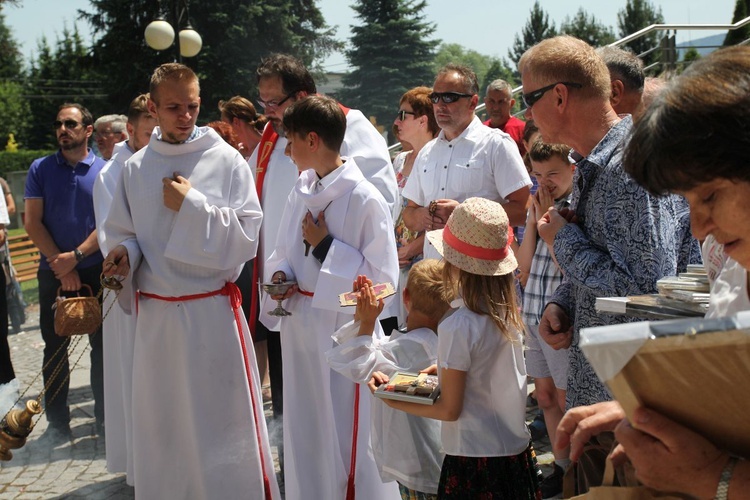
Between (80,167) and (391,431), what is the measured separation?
4.31 m

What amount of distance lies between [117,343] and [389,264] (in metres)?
2.53

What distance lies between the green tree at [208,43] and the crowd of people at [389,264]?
3226 centimetres

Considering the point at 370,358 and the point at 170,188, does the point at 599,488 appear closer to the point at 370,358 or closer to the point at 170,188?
the point at 370,358

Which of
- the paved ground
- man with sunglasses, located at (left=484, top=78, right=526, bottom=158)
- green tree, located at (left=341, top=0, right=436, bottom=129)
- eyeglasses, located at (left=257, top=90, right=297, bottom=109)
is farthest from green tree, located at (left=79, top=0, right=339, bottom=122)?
eyeglasses, located at (left=257, top=90, right=297, bottom=109)

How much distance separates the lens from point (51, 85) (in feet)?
205

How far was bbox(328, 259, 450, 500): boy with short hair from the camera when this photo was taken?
3350 millimetres

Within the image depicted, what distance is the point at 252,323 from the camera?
571 centimetres

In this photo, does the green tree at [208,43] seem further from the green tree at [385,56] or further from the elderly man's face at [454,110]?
the elderly man's face at [454,110]

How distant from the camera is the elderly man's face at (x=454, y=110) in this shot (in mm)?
5586

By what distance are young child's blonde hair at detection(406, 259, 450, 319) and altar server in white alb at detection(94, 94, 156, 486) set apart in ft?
7.76

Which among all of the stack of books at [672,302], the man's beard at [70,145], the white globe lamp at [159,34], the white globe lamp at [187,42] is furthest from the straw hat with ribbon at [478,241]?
the white globe lamp at [187,42]

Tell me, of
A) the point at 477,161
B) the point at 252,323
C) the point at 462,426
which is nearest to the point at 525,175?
the point at 477,161

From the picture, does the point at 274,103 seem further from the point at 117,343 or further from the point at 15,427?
the point at 15,427

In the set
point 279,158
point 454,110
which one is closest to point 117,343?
point 279,158
